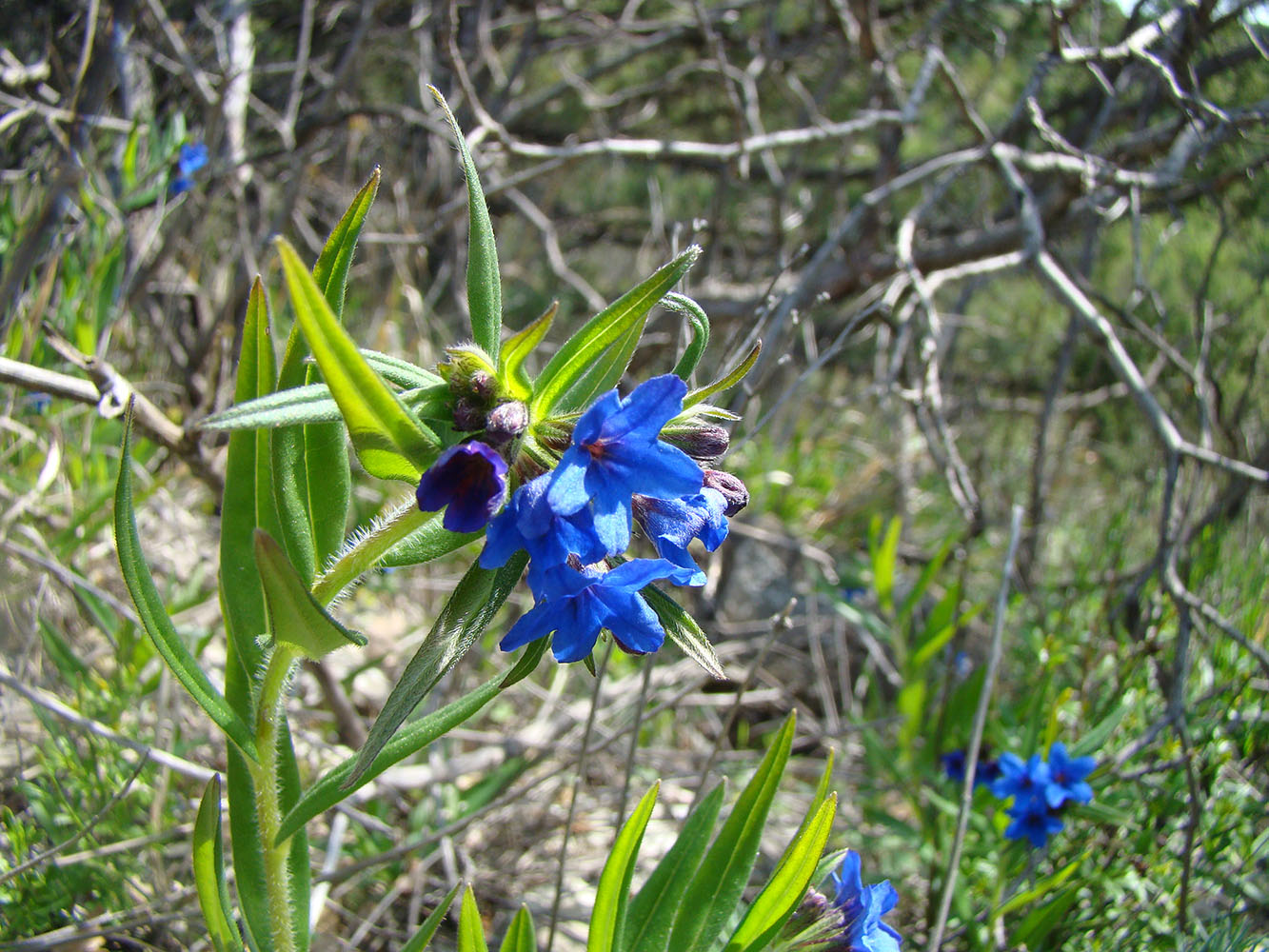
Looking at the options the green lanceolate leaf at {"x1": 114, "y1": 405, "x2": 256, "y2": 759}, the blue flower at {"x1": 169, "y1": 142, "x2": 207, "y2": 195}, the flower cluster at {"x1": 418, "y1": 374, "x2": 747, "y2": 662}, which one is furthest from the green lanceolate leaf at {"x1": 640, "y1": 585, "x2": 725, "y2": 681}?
the blue flower at {"x1": 169, "y1": 142, "x2": 207, "y2": 195}

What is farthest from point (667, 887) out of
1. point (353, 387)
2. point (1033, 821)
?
point (1033, 821)

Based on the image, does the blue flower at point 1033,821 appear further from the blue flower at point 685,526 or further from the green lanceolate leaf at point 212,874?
the green lanceolate leaf at point 212,874

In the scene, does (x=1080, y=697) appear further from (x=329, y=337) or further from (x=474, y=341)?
(x=329, y=337)

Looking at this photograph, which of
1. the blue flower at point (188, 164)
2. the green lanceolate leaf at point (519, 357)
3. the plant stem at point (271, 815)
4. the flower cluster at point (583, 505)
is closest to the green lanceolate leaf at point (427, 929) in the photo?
the plant stem at point (271, 815)

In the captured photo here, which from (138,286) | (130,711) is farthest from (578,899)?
(138,286)

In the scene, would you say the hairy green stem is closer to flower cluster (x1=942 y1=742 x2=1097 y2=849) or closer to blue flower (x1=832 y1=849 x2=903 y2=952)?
blue flower (x1=832 y1=849 x2=903 y2=952)
